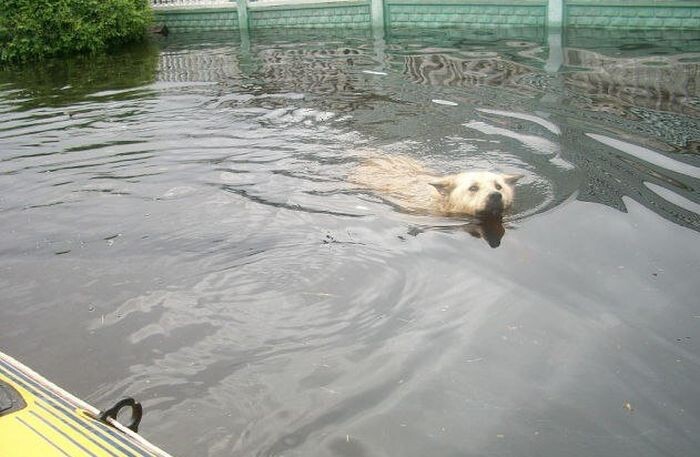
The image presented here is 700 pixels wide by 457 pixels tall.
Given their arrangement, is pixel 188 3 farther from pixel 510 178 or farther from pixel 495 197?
pixel 495 197

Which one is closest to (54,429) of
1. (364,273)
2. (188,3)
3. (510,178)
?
(364,273)

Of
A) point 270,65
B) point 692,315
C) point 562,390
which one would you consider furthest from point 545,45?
point 562,390

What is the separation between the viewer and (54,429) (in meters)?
3.04

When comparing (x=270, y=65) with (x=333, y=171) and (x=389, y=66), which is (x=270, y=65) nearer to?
(x=389, y=66)

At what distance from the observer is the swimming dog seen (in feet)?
21.1

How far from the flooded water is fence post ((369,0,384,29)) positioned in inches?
287

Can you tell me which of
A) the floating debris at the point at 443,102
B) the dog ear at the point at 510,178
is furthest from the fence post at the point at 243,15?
the dog ear at the point at 510,178

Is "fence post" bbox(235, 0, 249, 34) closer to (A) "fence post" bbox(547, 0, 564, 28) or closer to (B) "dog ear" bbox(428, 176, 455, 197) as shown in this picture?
(A) "fence post" bbox(547, 0, 564, 28)

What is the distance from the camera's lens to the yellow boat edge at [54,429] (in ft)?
9.56

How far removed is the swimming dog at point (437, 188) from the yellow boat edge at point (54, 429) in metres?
4.09

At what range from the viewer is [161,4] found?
67.4ft

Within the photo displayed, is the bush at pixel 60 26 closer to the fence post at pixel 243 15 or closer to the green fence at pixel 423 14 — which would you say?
the green fence at pixel 423 14

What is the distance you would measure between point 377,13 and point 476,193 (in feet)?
41.5

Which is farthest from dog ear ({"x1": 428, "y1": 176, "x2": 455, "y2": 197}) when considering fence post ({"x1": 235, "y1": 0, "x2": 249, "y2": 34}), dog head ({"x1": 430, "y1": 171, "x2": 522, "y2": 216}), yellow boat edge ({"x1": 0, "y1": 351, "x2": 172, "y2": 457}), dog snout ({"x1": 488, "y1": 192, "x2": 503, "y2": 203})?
fence post ({"x1": 235, "y1": 0, "x2": 249, "y2": 34})
